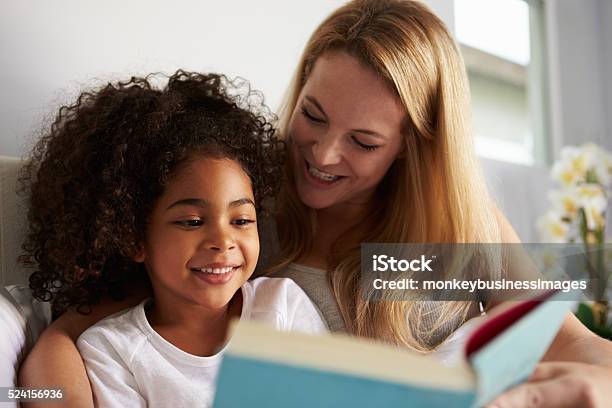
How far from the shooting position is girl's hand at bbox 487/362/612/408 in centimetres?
65

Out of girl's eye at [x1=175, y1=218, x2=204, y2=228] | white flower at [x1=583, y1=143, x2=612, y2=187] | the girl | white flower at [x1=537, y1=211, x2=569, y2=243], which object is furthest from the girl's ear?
white flower at [x1=583, y1=143, x2=612, y2=187]

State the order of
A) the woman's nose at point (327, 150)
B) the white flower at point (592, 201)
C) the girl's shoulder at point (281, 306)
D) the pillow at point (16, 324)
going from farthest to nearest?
the white flower at point (592, 201), the woman's nose at point (327, 150), the girl's shoulder at point (281, 306), the pillow at point (16, 324)

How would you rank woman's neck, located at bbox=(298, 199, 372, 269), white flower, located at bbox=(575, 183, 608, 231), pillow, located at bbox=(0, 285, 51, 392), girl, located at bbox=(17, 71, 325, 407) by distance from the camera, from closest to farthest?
pillow, located at bbox=(0, 285, 51, 392) < girl, located at bbox=(17, 71, 325, 407) < woman's neck, located at bbox=(298, 199, 372, 269) < white flower, located at bbox=(575, 183, 608, 231)

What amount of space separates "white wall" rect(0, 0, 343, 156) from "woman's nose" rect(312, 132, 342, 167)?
0.48 meters

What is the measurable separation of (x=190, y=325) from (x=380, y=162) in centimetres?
50

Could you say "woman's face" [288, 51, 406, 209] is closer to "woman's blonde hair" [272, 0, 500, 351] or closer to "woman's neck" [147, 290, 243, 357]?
"woman's blonde hair" [272, 0, 500, 351]

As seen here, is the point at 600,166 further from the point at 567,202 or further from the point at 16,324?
the point at 16,324

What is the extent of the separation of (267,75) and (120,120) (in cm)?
71

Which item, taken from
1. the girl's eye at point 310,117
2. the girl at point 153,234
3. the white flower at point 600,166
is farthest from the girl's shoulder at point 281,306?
the white flower at point 600,166

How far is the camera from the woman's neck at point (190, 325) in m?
1.11

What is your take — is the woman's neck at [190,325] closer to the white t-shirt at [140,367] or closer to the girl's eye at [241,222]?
the white t-shirt at [140,367]

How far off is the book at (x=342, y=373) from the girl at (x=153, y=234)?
1.76 ft

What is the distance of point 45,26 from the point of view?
4.37 ft

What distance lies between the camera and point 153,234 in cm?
110
